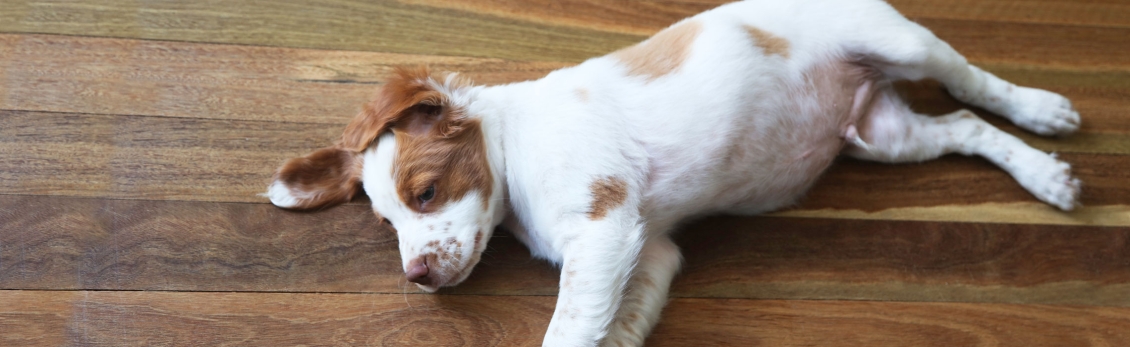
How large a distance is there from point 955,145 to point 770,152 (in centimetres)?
61

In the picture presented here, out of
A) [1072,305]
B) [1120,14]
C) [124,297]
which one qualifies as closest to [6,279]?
[124,297]

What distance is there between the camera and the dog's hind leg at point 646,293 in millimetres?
1595

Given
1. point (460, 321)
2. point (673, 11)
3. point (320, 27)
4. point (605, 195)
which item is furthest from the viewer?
point (673, 11)

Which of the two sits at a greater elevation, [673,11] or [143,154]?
[673,11]

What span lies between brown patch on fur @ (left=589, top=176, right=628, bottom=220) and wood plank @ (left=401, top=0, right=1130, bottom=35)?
2.35 feet

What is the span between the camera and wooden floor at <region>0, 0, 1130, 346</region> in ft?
5.53

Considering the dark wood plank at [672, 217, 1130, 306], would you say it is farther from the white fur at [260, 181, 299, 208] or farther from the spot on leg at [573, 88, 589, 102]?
the white fur at [260, 181, 299, 208]

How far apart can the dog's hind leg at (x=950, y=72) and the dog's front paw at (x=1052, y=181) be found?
5.3 inches

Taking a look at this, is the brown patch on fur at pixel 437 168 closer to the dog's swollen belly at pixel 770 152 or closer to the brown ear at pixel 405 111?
the brown ear at pixel 405 111

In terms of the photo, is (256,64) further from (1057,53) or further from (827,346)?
(1057,53)

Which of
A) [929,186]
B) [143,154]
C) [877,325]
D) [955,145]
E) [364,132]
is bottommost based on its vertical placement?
[877,325]

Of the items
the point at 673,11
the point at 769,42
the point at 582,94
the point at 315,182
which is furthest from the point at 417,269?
the point at 673,11

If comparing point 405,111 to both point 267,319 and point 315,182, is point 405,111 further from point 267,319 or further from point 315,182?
point 267,319

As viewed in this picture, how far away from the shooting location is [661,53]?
1.62m
